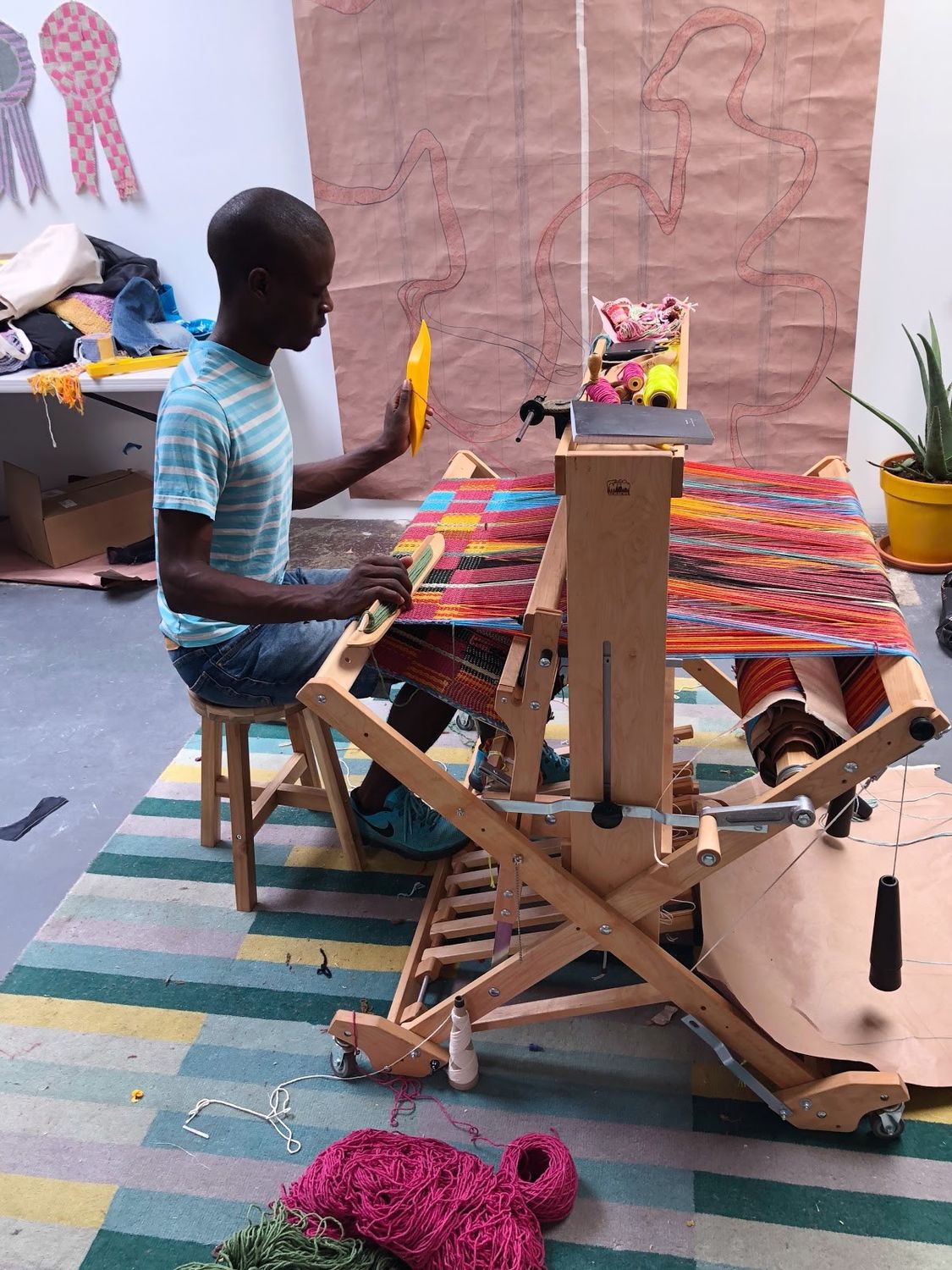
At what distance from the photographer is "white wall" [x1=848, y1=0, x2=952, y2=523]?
122 inches

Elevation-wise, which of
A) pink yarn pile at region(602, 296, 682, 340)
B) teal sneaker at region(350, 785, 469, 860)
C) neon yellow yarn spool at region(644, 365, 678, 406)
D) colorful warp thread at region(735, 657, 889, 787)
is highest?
pink yarn pile at region(602, 296, 682, 340)

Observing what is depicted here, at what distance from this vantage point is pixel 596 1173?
1.62m

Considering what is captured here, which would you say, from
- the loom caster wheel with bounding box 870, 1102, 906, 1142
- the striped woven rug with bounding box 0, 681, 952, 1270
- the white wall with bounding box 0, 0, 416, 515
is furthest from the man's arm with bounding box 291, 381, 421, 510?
the white wall with bounding box 0, 0, 416, 515

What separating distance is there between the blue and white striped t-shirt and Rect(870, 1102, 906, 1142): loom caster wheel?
1.40 m

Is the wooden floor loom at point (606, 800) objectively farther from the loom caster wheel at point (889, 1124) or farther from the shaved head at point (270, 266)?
the shaved head at point (270, 266)

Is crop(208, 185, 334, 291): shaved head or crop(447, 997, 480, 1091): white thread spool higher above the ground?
crop(208, 185, 334, 291): shaved head

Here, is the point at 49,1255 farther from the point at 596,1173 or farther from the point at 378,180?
the point at 378,180

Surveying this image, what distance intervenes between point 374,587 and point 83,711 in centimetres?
181

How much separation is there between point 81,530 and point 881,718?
3420mm

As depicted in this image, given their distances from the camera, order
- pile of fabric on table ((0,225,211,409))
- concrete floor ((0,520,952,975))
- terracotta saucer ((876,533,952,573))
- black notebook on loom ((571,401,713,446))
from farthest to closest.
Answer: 1. pile of fabric on table ((0,225,211,409))
2. terracotta saucer ((876,533,952,573))
3. concrete floor ((0,520,952,975))
4. black notebook on loom ((571,401,713,446))

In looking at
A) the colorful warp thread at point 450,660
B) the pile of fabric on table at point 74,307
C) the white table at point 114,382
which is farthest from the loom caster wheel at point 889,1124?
the pile of fabric on table at point 74,307

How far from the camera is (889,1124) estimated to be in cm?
163

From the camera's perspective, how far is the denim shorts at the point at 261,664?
1999mm

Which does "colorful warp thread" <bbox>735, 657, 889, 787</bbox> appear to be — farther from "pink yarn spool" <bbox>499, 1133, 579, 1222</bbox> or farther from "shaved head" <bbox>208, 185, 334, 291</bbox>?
"shaved head" <bbox>208, 185, 334, 291</bbox>
